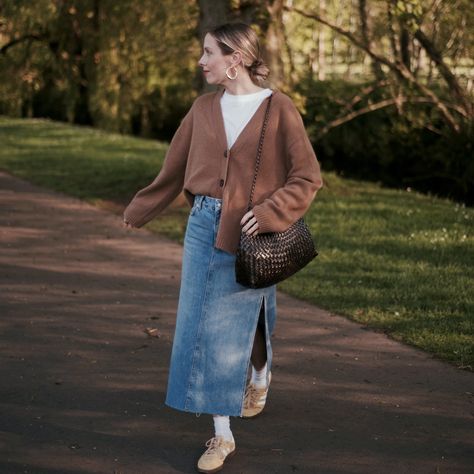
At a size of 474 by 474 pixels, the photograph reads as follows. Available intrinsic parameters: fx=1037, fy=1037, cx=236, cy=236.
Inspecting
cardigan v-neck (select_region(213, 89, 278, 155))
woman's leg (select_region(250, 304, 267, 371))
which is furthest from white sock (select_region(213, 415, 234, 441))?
cardigan v-neck (select_region(213, 89, 278, 155))

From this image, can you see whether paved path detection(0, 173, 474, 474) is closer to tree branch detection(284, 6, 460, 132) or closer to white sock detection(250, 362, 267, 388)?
white sock detection(250, 362, 267, 388)

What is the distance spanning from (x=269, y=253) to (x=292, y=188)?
0.28 meters

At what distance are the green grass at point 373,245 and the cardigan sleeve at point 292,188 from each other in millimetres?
2160

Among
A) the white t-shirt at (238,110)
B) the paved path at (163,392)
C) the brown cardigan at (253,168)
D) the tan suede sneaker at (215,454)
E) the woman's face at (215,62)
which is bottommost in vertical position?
the paved path at (163,392)

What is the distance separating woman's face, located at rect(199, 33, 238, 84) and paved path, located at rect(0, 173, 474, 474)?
1622 millimetres

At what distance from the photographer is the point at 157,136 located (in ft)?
84.6

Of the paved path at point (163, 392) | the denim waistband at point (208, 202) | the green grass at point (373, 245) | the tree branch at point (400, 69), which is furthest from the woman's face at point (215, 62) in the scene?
the tree branch at point (400, 69)

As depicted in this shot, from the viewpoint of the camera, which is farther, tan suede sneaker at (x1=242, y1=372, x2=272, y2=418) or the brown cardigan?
tan suede sneaker at (x1=242, y1=372, x2=272, y2=418)

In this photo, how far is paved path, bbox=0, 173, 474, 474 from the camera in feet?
14.6

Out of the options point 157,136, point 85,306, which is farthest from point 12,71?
point 85,306

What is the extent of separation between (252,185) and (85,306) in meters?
3.23

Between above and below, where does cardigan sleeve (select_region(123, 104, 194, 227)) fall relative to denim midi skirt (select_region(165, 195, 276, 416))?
above

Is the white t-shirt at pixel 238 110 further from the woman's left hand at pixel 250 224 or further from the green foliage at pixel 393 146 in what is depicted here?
the green foliage at pixel 393 146

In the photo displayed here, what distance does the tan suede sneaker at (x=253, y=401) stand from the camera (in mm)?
4980
